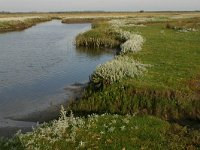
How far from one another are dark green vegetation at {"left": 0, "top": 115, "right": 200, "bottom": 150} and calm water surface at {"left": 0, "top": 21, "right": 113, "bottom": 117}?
742 cm

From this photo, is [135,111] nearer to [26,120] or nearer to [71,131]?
[71,131]

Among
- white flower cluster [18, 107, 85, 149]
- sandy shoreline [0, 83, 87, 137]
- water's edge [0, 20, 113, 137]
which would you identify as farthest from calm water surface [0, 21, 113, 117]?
white flower cluster [18, 107, 85, 149]

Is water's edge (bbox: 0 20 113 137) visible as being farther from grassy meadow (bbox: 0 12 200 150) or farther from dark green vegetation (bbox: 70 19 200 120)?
dark green vegetation (bbox: 70 19 200 120)

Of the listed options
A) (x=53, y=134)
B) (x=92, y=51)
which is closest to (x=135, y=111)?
(x=53, y=134)

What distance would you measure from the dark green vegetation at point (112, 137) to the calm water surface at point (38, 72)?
742cm

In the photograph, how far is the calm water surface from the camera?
24.4m

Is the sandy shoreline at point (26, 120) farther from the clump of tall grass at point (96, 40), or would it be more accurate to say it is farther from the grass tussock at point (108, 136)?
the clump of tall grass at point (96, 40)

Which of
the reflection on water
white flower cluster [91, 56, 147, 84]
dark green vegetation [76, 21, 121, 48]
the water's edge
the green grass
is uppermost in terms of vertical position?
white flower cluster [91, 56, 147, 84]

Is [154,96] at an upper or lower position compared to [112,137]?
lower

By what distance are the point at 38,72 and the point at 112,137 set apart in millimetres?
20940

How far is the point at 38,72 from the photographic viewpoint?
3412cm

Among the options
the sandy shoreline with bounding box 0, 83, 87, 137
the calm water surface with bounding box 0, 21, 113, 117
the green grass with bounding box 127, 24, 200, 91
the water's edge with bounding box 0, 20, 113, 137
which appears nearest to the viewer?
the sandy shoreline with bounding box 0, 83, 87, 137

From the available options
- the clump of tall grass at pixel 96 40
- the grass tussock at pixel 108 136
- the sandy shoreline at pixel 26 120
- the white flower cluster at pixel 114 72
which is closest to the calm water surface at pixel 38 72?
the sandy shoreline at pixel 26 120

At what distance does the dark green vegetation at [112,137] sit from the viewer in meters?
13.6
